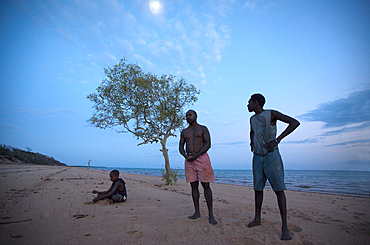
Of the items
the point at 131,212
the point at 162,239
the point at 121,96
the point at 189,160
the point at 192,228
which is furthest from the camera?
the point at 121,96

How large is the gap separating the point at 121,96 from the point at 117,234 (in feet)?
32.4

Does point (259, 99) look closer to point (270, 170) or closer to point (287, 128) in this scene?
point (287, 128)

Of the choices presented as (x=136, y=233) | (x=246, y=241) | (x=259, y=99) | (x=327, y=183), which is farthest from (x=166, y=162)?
(x=327, y=183)

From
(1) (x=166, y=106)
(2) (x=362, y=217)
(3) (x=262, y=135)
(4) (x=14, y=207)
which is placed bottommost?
(2) (x=362, y=217)

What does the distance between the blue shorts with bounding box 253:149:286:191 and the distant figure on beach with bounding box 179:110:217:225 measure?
0.88 meters

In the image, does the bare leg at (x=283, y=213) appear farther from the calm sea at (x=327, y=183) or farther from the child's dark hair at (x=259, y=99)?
the calm sea at (x=327, y=183)

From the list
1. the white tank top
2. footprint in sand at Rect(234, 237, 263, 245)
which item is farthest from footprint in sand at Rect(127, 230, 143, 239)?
the white tank top

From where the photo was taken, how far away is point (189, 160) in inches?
157

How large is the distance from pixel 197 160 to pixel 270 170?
1.36 meters

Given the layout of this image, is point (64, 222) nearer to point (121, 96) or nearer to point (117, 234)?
point (117, 234)

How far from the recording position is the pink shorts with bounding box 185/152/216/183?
3855mm

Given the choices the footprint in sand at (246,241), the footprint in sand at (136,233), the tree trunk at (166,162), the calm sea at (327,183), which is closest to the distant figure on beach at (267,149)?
the footprint in sand at (246,241)

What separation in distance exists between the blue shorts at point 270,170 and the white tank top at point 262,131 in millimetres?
124

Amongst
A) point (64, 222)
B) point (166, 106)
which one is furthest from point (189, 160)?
point (166, 106)
